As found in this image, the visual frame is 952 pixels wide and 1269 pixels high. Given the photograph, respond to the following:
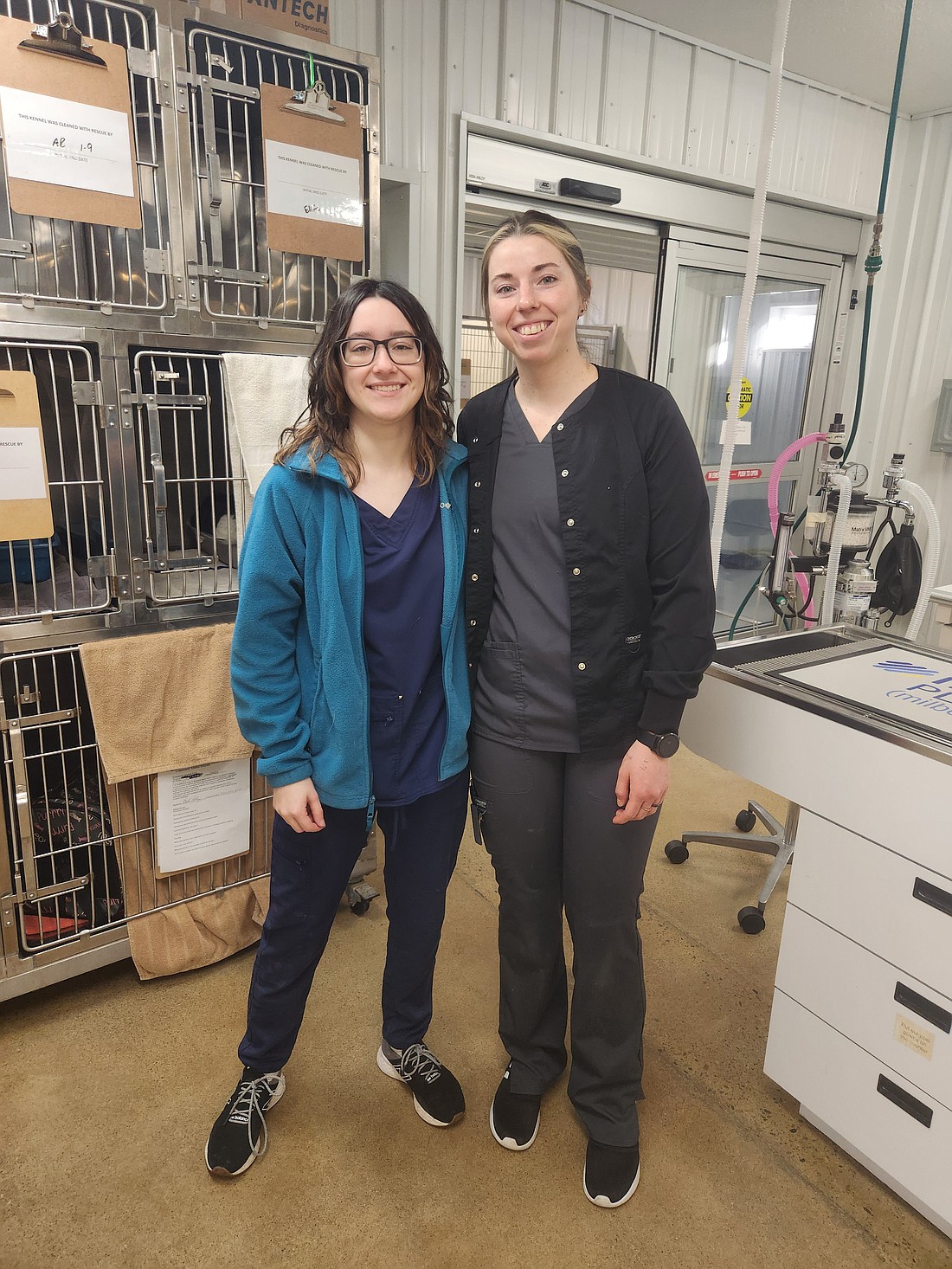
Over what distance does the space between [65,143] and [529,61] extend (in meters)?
1.89

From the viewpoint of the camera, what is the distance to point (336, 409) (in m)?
1.36

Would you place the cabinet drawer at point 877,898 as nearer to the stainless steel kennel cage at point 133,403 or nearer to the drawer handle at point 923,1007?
the drawer handle at point 923,1007

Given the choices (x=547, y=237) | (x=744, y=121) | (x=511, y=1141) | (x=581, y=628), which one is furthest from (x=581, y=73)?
(x=511, y=1141)

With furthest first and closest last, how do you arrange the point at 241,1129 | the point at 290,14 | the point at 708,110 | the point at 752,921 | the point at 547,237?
the point at 708,110 → the point at 752,921 → the point at 290,14 → the point at 241,1129 → the point at 547,237

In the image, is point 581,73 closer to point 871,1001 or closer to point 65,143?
point 65,143

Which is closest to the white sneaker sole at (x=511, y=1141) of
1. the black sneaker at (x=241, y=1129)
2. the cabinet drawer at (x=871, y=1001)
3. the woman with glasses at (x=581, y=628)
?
the woman with glasses at (x=581, y=628)

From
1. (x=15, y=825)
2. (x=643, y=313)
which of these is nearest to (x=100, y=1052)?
(x=15, y=825)

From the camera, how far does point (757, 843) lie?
2.49m

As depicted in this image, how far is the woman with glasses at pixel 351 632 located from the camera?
131cm

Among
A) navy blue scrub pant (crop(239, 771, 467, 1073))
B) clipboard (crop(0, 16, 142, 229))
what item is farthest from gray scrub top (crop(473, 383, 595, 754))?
clipboard (crop(0, 16, 142, 229))

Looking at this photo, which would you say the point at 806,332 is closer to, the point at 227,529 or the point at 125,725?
the point at 227,529

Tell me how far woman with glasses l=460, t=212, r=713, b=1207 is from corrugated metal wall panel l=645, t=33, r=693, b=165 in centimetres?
231

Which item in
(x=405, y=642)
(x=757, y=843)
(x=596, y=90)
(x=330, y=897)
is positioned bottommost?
(x=757, y=843)

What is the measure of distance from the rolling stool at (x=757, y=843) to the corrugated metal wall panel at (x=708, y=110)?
253 centimetres
